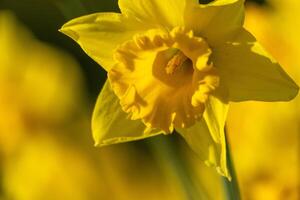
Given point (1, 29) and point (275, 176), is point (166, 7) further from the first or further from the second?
point (1, 29)

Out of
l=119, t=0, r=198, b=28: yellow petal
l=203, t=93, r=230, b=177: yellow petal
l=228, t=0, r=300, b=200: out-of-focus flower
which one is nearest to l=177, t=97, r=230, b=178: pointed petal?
l=203, t=93, r=230, b=177: yellow petal

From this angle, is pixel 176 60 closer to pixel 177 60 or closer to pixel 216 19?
pixel 177 60

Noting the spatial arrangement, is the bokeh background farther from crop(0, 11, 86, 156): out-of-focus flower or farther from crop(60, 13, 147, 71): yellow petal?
crop(60, 13, 147, 71): yellow petal

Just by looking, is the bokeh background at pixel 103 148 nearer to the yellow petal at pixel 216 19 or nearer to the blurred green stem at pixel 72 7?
the blurred green stem at pixel 72 7

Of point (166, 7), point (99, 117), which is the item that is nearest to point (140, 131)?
point (99, 117)

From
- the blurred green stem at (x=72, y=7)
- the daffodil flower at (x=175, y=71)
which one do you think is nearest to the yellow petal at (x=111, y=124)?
the daffodil flower at (x=175, y=71)

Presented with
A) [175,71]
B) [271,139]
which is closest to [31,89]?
[271,139]
